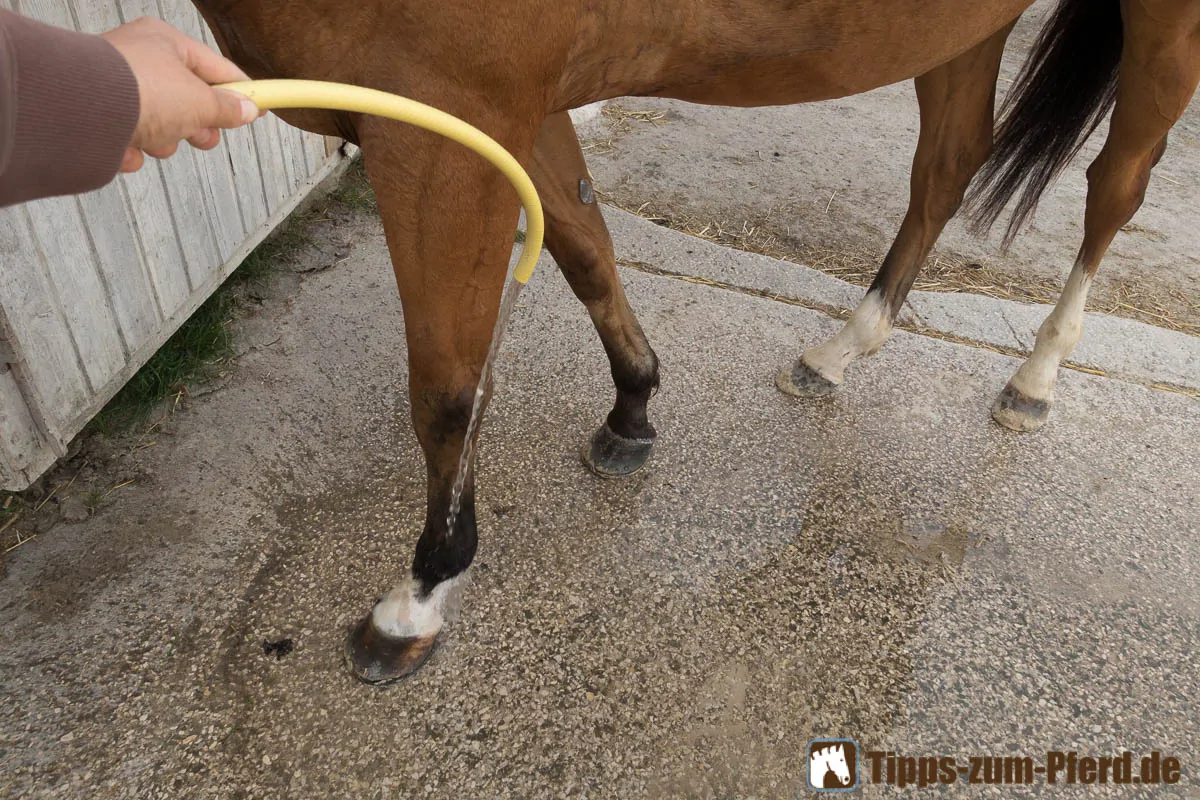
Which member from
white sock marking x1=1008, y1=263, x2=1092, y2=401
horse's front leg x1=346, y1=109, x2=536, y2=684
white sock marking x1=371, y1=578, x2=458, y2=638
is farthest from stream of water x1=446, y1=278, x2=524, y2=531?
white sock marking x1=1008, y1=263, x2=1092, y2=401

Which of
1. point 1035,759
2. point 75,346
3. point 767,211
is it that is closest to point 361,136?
point 75,346

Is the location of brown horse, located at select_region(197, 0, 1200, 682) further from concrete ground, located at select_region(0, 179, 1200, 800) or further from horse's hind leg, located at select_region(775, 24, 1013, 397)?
concrete ground, located at select_region(0, 179, 1200, 800)

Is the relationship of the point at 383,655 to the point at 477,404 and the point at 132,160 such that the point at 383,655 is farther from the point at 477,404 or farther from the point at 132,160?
the point at 132,160

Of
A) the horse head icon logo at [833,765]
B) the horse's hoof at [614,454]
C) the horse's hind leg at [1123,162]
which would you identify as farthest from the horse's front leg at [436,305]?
the horse's hind leg at [1123,162]

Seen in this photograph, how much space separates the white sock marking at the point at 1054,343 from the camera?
2115 millimetres

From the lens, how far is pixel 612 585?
62.3 inches

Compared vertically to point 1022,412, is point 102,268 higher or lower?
higher

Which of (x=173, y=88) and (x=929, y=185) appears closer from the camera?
(x=173, y=88)

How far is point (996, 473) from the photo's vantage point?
1.99 metres

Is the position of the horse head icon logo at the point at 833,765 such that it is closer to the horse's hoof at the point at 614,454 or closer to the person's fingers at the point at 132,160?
the horse's hoof at the point at 614,454

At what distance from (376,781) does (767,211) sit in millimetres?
2652

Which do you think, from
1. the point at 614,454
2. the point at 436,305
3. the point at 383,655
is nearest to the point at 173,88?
the point at 436,305

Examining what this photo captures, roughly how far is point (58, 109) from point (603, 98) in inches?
31.3

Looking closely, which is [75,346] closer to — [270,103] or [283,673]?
[283,673]
